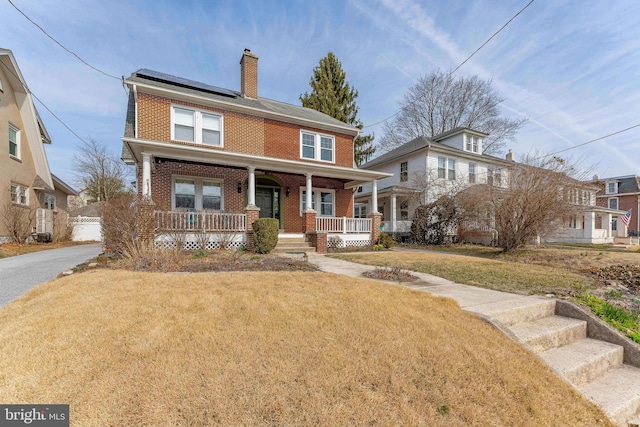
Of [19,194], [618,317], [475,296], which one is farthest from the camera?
[19,194]

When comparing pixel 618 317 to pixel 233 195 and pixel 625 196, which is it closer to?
pixel 233 195

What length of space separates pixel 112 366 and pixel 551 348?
176 inches

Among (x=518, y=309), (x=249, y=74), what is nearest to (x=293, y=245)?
(x=518, y=309)

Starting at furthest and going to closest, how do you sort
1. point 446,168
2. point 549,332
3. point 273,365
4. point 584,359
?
point 446,168 → point 549,332 → point 584,359 → point 273,365

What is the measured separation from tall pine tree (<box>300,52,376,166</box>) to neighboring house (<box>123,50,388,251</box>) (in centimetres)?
984

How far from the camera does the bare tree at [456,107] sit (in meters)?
26.4

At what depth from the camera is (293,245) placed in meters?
11.3

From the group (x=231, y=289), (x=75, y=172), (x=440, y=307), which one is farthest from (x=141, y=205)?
(x=75, y=172)

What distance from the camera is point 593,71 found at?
11.6m

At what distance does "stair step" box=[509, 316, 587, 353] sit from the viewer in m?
3.07

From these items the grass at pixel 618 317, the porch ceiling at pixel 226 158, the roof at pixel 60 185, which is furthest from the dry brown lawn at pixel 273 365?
the roof at pixel 60 185

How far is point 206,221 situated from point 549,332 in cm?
1003

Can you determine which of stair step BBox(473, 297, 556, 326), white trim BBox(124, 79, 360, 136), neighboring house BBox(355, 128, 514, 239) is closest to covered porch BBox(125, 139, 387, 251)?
white trim BBox(124, 79, 360, 136)

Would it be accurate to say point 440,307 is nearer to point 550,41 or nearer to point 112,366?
point 112,366
